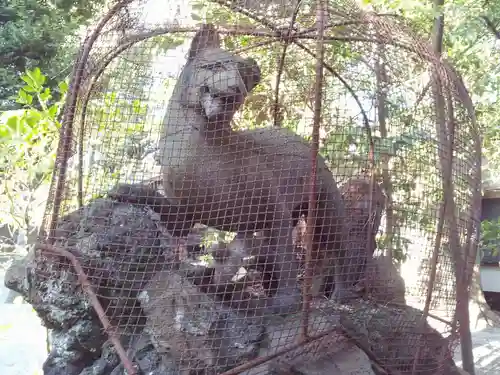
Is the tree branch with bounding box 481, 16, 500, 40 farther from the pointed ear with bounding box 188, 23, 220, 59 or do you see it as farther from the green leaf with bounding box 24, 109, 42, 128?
the green leaf with bounding box 24, 109, 42, 128

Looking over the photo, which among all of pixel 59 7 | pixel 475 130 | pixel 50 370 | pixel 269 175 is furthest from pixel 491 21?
pixel 59 7

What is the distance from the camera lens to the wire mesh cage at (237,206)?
1691mm

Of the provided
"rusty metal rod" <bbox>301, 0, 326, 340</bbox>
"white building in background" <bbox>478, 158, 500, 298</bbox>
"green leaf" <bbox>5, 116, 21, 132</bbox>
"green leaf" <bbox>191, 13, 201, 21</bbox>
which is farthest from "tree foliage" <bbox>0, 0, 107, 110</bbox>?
"white building in background" <bbox>478, 158, 500, 298</bbox>

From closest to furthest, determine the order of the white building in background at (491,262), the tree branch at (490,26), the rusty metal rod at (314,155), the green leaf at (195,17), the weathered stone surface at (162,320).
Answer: the rusty metal rod at (314,155) < the weathered stone surface at (162,320) < the green leaf at (195,17) < the tree branch at (490,26) < the white building in background at (491,262)

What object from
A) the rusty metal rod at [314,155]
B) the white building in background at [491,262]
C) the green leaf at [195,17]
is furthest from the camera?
the white building in background at [491,262]

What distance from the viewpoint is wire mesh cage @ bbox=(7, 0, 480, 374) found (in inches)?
66.6

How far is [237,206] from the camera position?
179 cm

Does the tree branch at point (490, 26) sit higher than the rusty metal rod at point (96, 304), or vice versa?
the tree branch at point (490, 26)

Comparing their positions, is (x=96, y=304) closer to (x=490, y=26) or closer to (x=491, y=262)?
(x=490, y=26)

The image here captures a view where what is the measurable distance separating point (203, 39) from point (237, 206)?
62 centimetres

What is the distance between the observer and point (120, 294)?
1776 mm

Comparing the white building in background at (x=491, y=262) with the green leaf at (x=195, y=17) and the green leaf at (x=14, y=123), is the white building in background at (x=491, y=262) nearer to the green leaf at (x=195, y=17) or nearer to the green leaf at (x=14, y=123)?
the green leaf at (x=195, y=17)

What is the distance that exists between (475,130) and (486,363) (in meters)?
2.25

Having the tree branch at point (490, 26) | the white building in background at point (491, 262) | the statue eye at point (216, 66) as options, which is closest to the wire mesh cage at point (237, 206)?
the statue eye at point (216, 66)
